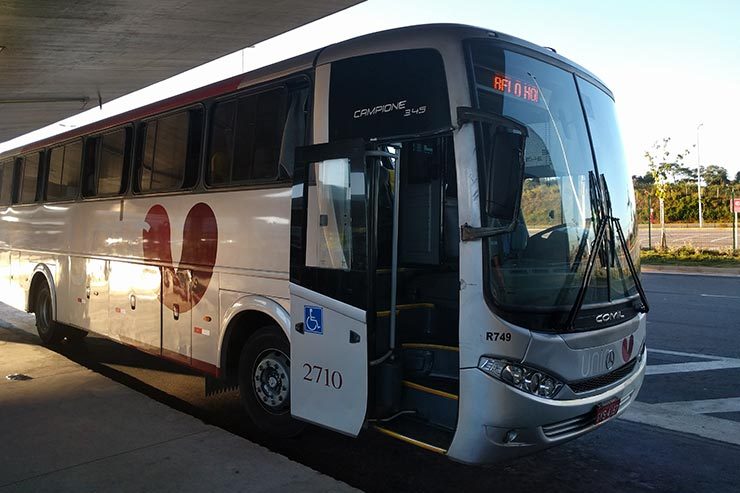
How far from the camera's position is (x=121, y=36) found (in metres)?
11.8

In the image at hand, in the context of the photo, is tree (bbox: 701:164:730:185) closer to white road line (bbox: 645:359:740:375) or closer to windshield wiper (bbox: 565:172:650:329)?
white road line (bbox: 645:359:740:375)

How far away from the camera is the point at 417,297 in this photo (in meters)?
5.12

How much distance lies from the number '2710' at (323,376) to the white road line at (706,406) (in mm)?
3895

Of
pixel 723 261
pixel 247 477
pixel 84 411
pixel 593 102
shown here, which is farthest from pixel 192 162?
pixel 723 261

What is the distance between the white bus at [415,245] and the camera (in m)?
3.97

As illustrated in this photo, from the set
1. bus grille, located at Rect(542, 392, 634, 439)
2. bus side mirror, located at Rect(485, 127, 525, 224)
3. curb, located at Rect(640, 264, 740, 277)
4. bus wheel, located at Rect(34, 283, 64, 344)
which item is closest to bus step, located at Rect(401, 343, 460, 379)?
bus grille, located at Rect(542, 392, 634, 439)

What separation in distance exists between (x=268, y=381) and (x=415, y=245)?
6.22ft

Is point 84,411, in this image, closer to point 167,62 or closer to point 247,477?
point 247,477

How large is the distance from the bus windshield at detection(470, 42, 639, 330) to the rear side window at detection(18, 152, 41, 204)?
8866mm

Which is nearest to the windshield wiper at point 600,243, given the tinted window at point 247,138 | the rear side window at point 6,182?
the tinted window at point 247,138

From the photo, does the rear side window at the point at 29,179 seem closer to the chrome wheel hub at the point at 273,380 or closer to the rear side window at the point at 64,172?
the rear side window at the point at 64,172

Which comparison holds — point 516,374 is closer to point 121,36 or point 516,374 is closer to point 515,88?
point 515,88

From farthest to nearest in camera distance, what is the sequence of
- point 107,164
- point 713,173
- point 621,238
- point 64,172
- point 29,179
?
point 713,173 < point 29,179 < point 64,172 < point 107,164 < point 621,238

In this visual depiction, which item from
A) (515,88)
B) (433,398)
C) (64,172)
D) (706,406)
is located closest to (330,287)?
(433,398)
